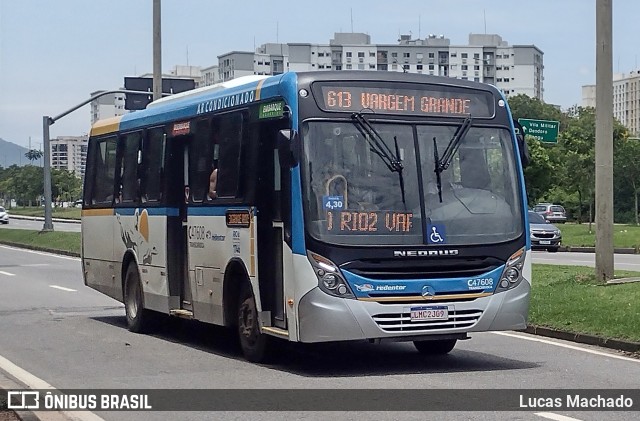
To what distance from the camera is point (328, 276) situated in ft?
38.4

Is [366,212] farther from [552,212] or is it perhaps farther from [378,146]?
[552,212]

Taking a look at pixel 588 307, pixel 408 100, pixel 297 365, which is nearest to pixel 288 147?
pixel 408 100

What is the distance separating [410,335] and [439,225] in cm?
116

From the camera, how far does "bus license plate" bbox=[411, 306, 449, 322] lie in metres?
11.9

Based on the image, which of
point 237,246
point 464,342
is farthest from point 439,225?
point 464,342

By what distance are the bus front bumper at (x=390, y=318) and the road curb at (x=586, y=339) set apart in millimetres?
1913

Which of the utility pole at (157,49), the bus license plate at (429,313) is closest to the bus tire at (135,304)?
the bus license plate at (429,313)

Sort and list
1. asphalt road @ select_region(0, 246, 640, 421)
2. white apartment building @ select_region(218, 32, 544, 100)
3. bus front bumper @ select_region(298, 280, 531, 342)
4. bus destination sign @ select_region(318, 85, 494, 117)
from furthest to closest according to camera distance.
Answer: white apartment building @ select_region(218, 32, 544, 100)
bus destination sign @ select_region(318, 85, 494, 117)
bus front bumper @ select_region(298, 280, 531, 342)
asphalt road @ select_region(0, 246, 640, 421)

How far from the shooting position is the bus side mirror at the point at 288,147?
1177 centimetres

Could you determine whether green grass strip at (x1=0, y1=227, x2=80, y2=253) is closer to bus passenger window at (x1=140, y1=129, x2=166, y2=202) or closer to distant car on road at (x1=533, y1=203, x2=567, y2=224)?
bus passenger window at (x1=140, y1=129, x2=166, y2=202)

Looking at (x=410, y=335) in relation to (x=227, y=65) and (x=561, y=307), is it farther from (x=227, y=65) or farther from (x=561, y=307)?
(x=227, y=65)

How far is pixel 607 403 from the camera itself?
9.98 metres

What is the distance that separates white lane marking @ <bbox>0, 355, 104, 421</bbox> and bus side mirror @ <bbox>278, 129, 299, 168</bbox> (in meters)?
3.16

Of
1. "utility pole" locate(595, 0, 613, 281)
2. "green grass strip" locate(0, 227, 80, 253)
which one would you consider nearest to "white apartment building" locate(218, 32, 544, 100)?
"green grass strip" locate(0, 227, 80, 253)
